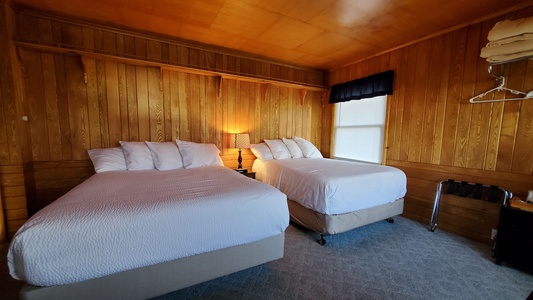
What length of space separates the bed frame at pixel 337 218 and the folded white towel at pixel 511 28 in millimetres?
1840

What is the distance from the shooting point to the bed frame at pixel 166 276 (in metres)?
1.07

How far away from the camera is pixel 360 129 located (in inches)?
142

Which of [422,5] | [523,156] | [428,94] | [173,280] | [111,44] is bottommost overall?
[173,280]

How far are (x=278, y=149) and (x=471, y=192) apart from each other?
8.02ft

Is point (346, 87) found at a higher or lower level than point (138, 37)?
lower

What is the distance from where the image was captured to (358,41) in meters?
2.84

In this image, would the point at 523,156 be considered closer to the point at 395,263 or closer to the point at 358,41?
the point at 395,263

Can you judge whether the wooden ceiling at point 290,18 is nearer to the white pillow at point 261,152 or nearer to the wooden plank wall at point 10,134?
the wooden plank wall at point 10,134

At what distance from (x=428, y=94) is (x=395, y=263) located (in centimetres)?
215

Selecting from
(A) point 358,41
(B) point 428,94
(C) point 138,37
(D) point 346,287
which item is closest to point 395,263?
(D) point 346,287

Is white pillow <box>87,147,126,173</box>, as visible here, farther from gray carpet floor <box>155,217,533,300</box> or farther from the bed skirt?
the bed skirt

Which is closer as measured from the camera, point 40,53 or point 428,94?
point 40,53

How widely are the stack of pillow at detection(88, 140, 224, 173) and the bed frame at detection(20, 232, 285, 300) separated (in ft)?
4.50

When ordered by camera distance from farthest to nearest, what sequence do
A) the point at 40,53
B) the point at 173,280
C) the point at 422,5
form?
the point at 40,53, the point at 422,5, the point at 173,280
